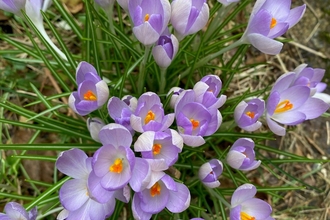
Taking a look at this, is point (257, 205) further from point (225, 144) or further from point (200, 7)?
point (225, 144)

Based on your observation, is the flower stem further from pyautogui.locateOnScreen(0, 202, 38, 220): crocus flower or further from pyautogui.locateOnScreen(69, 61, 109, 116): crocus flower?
pyautogui.locateOnScreen(0, 202, 38, 220): crocus flower

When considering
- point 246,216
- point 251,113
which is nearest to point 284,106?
point 251,113

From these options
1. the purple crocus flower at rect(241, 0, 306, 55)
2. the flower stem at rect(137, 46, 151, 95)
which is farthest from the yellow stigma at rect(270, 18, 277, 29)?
the flower stem at rect(137, 46, 151, 95)

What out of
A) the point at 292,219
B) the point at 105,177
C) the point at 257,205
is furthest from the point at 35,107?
the point at 292,219

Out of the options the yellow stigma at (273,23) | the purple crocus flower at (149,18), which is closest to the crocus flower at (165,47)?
the purple crocus flower at (149,18)

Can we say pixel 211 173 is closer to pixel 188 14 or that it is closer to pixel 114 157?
pixel 114 157

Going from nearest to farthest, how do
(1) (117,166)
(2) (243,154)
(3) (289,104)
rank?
(1) (117,166)
(2) (243,154)
(3) (289,104)
